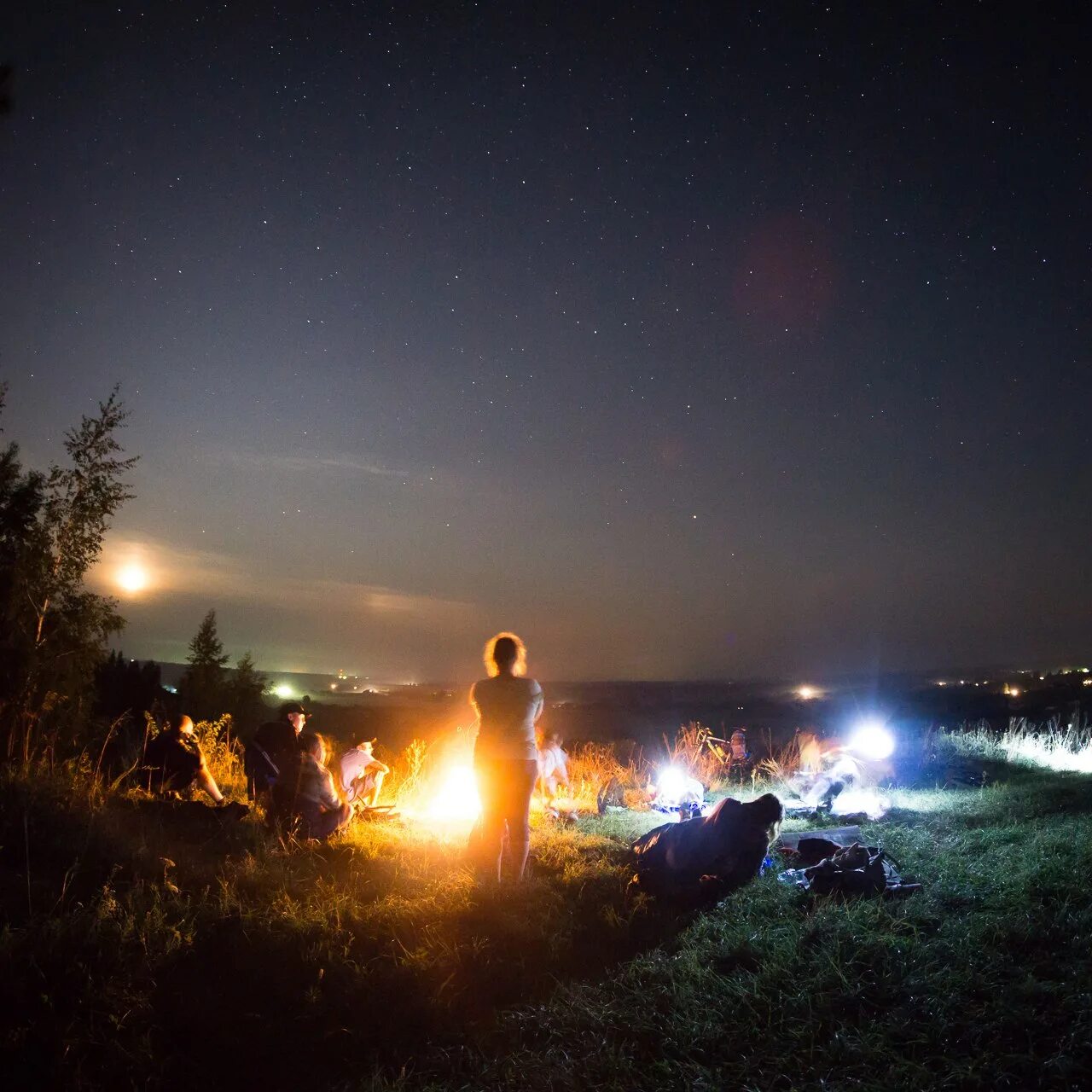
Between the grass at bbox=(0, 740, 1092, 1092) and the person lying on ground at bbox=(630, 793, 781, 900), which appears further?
the person lying on ground at bbox=(630, 793, 781, 900)

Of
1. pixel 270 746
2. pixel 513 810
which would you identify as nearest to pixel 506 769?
pixel 513 810

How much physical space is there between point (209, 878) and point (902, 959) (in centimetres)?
513

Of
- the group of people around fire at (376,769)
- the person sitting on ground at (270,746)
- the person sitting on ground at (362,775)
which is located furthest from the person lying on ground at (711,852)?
the person sitting on ground at (270,746)

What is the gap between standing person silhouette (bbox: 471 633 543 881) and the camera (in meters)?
6.79

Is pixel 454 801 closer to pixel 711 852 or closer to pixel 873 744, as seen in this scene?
pixel 711 852

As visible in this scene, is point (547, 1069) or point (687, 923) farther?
point (687, 923)

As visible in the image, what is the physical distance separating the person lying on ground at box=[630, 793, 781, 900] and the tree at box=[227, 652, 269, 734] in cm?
2885

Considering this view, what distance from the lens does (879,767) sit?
1244 cm

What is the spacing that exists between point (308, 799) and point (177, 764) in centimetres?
257

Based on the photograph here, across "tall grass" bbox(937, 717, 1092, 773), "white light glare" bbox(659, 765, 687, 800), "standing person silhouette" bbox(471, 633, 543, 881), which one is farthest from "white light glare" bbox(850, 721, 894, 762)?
"standing person silhouette" bbox(471, 633, 543, 881)

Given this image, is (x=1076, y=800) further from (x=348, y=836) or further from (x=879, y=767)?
(x=348, y=836)

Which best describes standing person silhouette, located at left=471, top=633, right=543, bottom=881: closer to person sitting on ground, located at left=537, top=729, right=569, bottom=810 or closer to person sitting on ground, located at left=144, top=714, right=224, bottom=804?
person sitting on ground, located at left=537, top=729, right=569, bottom=810

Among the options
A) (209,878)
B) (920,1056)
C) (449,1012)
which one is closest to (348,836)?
(209,878)

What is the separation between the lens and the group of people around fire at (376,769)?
6.80m
